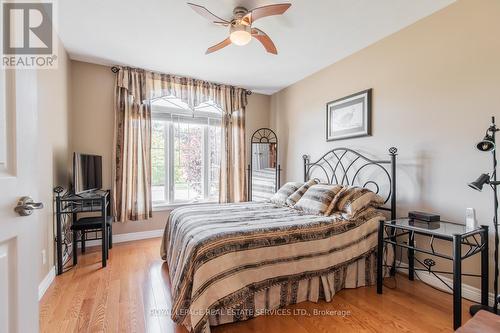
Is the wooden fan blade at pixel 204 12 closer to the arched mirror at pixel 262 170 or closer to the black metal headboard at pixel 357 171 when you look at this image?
the black metal headboard at pixel 357 171

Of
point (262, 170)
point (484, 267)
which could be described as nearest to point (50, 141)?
point (262, 170)

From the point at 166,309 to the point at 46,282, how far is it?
1.28 meters

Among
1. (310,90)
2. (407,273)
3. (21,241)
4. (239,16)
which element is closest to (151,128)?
(239,16)

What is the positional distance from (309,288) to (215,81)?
11.3 ft

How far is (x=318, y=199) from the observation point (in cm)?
268

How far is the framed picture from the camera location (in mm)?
3000

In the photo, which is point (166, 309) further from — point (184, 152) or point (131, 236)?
point (184, 152)

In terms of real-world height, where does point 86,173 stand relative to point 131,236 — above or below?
above

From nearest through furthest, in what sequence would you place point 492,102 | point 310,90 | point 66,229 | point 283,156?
point 492,102 < point 66,229 < point 310,90 < point 283,156

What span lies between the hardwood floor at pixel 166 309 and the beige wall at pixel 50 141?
413 millimetres

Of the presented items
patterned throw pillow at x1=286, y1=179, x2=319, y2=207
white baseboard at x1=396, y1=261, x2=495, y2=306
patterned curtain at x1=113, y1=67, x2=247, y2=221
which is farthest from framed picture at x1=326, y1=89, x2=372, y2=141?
patterned curtain at x1=113, y1=67, x2=247, y2=221

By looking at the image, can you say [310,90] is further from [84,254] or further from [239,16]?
[84,254]

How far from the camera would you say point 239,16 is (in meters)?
2.30

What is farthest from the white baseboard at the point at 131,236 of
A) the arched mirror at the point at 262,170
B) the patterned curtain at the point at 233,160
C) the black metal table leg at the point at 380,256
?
the black metal table leg at the point at 380,256
